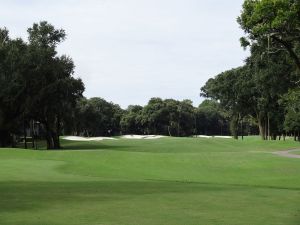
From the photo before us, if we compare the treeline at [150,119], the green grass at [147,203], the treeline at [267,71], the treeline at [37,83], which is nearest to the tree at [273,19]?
the treeline at [267,71]

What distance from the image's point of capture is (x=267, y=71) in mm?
53844

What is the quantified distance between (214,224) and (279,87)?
1859 inches

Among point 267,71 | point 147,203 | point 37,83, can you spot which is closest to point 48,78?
point 37,83

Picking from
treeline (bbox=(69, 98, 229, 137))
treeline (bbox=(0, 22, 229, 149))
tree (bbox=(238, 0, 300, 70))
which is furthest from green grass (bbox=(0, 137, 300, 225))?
treeline (bbox=(69, 98, 229, 137))

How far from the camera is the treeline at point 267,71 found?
26.1 meters

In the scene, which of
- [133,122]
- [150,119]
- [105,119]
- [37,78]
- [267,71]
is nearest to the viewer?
[267,71]

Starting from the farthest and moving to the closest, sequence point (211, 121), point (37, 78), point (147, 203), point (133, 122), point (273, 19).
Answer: point (211, 121) → point (133, 122) → point (37, 78) → point (273, 19) → point (147, 203)

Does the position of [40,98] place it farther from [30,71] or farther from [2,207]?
[2,207]

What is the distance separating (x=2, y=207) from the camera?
11273 mm

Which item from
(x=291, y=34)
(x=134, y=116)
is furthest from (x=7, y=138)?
(x=134, y=116)

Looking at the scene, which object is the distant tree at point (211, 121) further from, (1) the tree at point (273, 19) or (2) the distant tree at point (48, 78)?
(1) the tree at point (273, 19)

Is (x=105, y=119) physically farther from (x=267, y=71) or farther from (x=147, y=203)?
(x=147, y=203)

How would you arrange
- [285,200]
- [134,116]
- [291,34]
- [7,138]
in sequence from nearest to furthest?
[285,200], [291,34], [7,138], [134,116]

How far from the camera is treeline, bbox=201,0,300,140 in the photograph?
2614 centimetres
